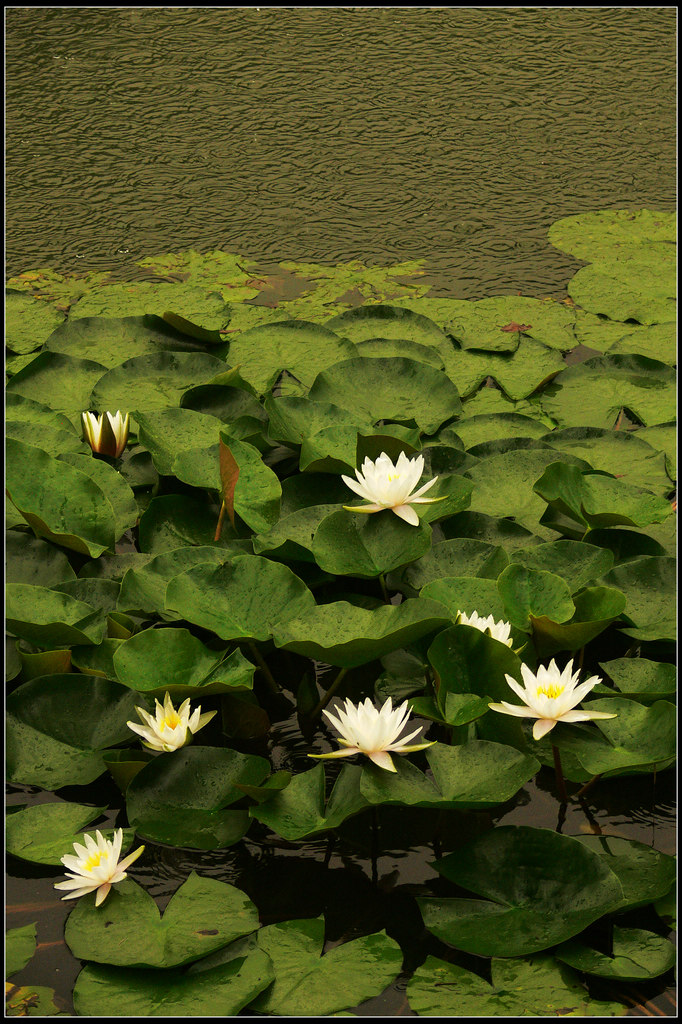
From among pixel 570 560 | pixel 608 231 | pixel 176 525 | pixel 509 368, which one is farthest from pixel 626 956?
pixel 608 231

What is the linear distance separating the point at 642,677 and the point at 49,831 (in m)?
0.87

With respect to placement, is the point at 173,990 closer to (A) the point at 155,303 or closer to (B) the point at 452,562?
(B) the point at 452,562

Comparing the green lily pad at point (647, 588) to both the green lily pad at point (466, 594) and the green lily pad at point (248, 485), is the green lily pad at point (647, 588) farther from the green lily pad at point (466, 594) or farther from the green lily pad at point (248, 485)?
the green lily pad at point (248, 485)

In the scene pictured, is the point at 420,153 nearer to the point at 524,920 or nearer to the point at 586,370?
the point at 586,370

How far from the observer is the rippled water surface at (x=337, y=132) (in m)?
3.04

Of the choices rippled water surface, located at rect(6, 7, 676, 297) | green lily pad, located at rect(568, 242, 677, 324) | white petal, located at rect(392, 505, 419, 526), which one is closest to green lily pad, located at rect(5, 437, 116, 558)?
white petal, located at rect(392, 505, 419, 526)

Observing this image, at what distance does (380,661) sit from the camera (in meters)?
1.68

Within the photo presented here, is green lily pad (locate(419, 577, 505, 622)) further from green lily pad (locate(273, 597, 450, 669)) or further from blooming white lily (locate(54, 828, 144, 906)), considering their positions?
blooming white lily (locate(54, 828, 144, 906))

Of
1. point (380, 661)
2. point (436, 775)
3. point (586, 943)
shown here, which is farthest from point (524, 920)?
point (380, 661)

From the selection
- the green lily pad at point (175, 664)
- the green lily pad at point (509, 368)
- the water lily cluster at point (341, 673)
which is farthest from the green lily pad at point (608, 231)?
the green lily pad at point (175, 664)

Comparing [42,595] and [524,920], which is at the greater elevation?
[42,595]

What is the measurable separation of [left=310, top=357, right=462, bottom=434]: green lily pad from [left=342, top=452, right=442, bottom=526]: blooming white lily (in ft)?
1.45

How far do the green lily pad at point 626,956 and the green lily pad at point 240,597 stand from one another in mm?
591

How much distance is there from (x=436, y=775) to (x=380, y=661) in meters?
0.31
